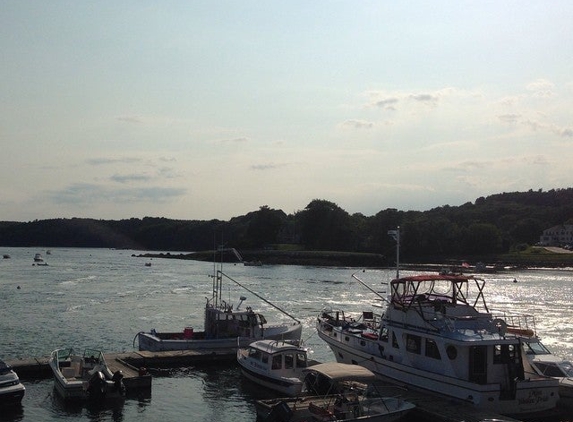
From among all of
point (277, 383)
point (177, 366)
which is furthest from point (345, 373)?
point (177, 366)

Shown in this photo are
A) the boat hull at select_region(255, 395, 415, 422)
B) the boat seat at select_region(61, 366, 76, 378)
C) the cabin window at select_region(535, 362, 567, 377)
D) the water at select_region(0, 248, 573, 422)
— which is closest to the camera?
the boat hull at select_region(255, 395, 415, 422)

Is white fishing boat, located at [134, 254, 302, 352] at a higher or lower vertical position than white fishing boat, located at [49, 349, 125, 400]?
higher

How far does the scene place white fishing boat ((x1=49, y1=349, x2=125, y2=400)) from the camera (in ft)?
102

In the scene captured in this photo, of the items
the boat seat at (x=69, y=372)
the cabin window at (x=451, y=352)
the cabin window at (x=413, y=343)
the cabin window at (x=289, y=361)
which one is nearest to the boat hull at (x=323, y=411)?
the cabin window at (x=451, y=352)

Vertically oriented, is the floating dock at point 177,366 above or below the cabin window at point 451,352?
below

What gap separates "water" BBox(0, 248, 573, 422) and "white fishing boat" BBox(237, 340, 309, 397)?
3.91ft

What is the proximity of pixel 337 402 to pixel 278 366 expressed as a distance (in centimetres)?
746

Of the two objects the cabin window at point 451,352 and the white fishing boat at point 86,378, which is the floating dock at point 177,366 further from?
the cabin window at point 451,352

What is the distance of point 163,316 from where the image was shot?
65188mm

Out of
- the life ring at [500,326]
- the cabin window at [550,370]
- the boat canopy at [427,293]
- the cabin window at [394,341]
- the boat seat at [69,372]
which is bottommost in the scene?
the boat seat at [69,372]

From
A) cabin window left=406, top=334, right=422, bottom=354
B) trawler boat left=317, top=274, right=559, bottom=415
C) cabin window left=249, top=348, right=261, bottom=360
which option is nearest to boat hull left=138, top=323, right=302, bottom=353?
cabin window left=249, top=348, right=261, bottom=360

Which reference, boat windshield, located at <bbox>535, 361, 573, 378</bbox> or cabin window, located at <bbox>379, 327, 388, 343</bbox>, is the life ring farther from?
cabin window, located at <bbox>379, 327, 388, 343</bbox>

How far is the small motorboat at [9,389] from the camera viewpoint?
2952cm

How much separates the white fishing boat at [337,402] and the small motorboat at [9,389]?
11.0 m
